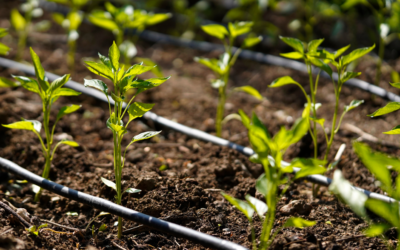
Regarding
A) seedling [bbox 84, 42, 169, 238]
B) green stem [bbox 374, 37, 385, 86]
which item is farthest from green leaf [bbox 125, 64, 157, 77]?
green stem [bbox 374, 37, 385, 86]

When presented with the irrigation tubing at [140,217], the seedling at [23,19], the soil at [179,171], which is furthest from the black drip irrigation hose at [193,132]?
the irrigation tubing at [140,217]

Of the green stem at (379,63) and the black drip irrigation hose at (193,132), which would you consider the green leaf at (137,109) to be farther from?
the green stem at (379,63)

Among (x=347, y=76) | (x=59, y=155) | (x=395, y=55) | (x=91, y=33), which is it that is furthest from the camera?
(x=91, y=33)

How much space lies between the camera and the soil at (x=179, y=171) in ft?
5.05

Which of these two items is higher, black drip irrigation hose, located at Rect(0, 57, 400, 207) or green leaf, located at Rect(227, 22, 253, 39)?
green leaf, located at Rect(227, 22, 253, 39)

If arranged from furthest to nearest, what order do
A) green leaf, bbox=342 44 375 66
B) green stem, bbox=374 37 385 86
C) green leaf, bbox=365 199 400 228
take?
green stem, bbox=374 37 385 86, green leaf, bbox=342 44 375 66, green leaf, bbox=365 199 400 228

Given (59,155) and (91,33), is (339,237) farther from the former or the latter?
(91,33)

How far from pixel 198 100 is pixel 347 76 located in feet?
4.94

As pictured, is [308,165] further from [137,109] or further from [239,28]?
[239,28]

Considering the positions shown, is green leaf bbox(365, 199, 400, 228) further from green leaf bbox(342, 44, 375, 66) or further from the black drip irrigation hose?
green leaf bbox(342, 44, 375, 66)

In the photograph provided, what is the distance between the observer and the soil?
154 cm

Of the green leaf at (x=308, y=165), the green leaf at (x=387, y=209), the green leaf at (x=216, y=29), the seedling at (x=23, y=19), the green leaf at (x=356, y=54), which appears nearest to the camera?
the green leaf at (x=387, y=209)

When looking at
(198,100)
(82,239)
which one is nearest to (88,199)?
(82,239)

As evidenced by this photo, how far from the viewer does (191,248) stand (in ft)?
4.97
